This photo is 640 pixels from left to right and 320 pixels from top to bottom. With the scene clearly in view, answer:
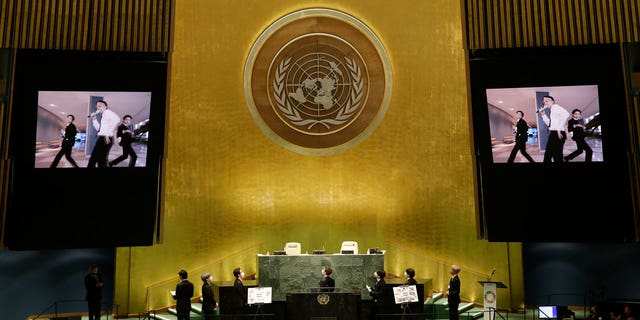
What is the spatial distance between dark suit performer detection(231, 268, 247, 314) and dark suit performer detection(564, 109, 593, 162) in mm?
5602

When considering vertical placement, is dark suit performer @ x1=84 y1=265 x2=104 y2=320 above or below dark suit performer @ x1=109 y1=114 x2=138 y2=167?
below

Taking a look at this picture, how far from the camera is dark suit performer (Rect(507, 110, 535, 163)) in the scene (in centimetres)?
992

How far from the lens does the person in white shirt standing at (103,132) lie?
9930mm

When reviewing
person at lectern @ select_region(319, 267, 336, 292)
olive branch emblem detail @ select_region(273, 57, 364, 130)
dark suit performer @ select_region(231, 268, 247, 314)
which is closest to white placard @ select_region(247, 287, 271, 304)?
dark suit performer @ select_region(231, 268, 247, 314)

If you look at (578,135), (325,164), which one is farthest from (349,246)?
(578,135)

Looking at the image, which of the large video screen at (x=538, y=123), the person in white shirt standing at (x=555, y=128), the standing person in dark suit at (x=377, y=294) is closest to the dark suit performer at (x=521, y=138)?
the large video screen at (x=538, y=123)

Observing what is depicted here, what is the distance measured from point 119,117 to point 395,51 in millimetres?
5597

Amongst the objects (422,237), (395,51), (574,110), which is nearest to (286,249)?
(422,237)

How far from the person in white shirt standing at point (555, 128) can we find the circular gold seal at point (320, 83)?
345 centimetres

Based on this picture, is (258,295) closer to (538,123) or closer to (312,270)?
(312,270)

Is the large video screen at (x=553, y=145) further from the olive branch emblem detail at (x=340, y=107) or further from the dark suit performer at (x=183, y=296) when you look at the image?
the dark suit performer at (x=183, y=296)

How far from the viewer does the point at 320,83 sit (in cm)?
1245

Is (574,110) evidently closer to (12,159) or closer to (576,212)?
(576,212)

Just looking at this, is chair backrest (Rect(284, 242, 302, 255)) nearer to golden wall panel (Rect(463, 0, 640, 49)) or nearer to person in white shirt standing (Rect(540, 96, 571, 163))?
person in white shirt standing (Rect(540, 96, 571, 163))
